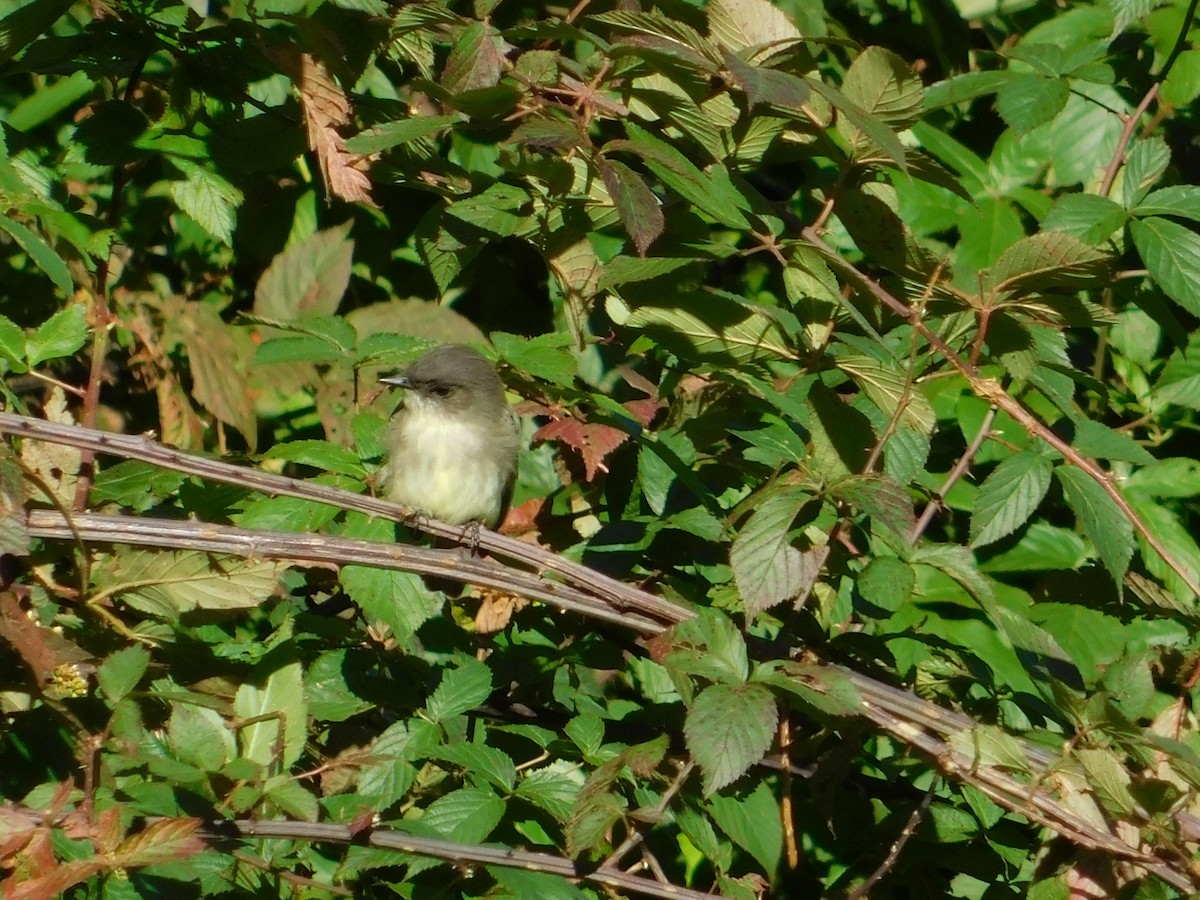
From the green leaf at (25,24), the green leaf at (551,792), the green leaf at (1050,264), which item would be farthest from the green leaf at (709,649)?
the green leaf at (25,24)

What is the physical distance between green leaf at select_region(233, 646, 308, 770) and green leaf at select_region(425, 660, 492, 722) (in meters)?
0.27

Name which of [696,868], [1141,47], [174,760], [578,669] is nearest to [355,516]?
[174,760]

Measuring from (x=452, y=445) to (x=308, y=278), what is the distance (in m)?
0.73

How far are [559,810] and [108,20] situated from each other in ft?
6.58

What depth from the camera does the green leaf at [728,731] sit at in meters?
2.14

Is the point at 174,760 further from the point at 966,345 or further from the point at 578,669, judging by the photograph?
the point at 966,345

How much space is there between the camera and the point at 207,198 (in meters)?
3.12

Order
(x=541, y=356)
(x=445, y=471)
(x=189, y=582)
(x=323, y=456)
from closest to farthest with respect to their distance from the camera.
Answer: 1. (x=189, y=582)
2. (x=323, y=456)
3. (x=541, y=356)
4. (x=445, y=471)

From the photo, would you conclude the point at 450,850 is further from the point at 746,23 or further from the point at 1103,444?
the point at 746,23

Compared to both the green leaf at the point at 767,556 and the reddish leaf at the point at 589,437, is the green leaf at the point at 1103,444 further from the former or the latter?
the reddish leaf at the point at 589,437

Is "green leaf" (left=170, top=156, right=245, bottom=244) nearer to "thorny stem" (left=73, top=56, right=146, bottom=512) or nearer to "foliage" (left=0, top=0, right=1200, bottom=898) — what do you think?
"foliage" (left=0, top=0, right=1200, bottom=898)

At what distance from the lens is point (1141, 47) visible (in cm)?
391

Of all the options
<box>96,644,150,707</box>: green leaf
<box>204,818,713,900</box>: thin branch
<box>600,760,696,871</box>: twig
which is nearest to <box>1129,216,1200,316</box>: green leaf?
<box>600,760,696,871</box>: twig

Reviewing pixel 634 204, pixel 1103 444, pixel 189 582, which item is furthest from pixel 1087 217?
pixel 189 582
